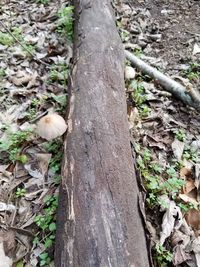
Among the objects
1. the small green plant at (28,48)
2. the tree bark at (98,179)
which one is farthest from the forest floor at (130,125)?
the tree bark at (98,179)

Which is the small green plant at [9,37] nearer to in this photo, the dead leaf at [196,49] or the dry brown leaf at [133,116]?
the dry brown leaf at [133,116]

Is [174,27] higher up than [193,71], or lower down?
higher up

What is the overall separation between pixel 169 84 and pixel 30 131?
163 cm

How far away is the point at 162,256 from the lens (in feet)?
7.38

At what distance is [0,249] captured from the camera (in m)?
2.33

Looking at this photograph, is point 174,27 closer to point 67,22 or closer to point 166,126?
point 67,22

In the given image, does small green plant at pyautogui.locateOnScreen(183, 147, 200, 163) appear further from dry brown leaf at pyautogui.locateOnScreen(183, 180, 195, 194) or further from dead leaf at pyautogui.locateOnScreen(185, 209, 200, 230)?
dead leaf at pyautogui.locateOnScreen(185, 209, 200, 230)

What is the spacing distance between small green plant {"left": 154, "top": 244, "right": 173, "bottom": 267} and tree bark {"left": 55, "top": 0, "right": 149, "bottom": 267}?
23 cm

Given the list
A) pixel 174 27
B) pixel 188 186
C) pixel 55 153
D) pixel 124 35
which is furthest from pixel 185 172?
pixel 174 27

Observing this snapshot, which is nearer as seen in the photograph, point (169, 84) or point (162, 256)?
point (162, 256)

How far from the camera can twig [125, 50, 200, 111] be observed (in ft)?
11.5

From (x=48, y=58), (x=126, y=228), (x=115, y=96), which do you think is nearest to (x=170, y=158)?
(x=115, y=96)

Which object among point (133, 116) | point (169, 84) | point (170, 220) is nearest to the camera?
point (170, 220)

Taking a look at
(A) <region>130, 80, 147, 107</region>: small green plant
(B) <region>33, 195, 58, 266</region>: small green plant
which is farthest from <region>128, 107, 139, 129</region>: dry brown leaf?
(B) <region>33, 195, 58, 266</region>: small green plant
